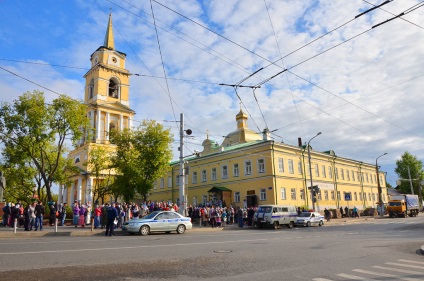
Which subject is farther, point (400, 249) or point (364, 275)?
point (400, 249)

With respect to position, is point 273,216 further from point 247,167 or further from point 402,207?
point 402,207

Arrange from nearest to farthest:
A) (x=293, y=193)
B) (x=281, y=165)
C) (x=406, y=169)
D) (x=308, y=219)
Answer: (x=308, y=219) → (x=281, y=165) → (x=293, y=193) → (x=406, y=169)

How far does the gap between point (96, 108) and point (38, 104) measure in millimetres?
20836

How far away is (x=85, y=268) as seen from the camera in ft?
26.2

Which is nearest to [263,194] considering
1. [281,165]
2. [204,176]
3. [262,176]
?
[262,176]

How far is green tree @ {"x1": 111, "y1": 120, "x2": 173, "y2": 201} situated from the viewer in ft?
103

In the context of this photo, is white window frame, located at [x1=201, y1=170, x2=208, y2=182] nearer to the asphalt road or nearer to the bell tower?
the bell tower

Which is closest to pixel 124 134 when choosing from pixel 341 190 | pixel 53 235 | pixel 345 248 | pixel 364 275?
pixel 53 235

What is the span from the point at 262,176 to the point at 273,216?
1469 cm

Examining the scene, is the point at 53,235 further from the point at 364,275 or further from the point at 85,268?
the point at 364,275

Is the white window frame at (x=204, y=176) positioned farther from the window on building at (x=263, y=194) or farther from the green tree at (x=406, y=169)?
the green tree at (x=406, y=169)

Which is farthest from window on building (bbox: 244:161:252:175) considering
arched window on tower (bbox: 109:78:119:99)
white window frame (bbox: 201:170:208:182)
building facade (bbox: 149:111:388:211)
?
arched window on tower (bbox: 109:78:119:99)

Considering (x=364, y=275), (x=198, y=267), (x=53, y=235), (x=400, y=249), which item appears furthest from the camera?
(x=53, y=235)

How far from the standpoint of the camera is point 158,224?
19.8 m
